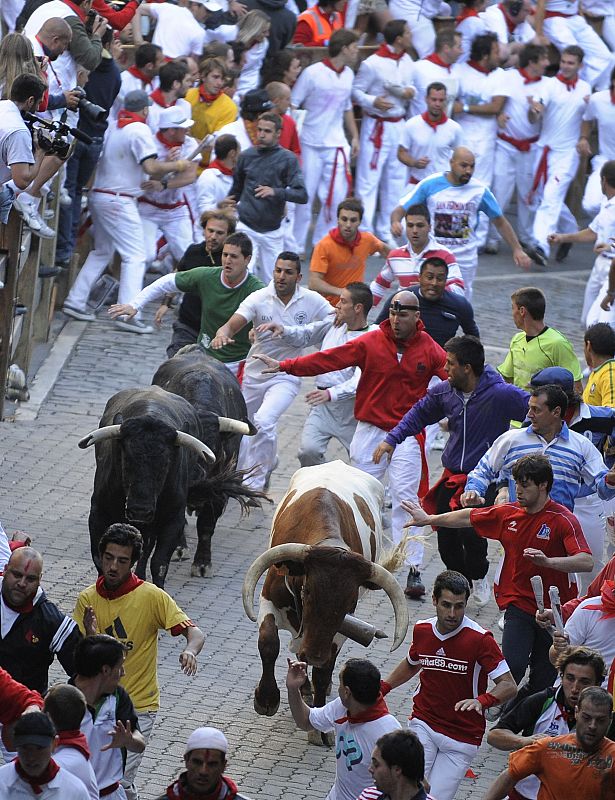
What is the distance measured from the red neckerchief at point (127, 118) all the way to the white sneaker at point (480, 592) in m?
7.19

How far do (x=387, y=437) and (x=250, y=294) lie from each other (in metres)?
2.59

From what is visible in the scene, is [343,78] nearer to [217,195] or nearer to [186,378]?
[217,195]

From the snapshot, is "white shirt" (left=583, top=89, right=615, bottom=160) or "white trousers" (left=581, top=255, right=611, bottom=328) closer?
"white trousers" (left=581, top=255, right=611, bottom=328)

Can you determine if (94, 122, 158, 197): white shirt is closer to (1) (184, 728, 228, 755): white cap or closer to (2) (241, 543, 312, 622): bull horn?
(2) (241, 543, 312, 622): bull horn

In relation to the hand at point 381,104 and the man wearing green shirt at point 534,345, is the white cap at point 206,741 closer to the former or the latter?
the man wearing green shirt at point 534,345

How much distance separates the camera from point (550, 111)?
22109 mm

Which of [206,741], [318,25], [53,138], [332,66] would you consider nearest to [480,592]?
[53,138]

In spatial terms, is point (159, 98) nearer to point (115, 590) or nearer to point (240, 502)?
point (240, 502)

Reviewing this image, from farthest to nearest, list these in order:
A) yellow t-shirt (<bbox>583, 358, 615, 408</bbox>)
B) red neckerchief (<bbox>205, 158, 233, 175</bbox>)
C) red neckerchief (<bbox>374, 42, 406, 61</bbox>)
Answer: red neckerchief (<bbox>374, 42, 406, 61</bbox>), red neckerchief (<bbox>205, 158, 233, 175</bbox>), yellow t-shirt (<bbox>583, 358, 615, 408</bbox>)

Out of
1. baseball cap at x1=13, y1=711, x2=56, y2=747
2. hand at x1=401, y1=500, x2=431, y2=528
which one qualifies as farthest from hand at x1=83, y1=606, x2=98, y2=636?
hand at x1=401, y1=500, x2=431, y2=528

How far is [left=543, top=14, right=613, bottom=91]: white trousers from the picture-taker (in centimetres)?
2394

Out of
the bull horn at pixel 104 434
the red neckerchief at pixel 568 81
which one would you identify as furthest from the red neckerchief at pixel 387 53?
the bull horn at pixel 104 434

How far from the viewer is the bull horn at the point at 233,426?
40.0ft

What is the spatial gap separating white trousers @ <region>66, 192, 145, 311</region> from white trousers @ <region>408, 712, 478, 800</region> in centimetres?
955
